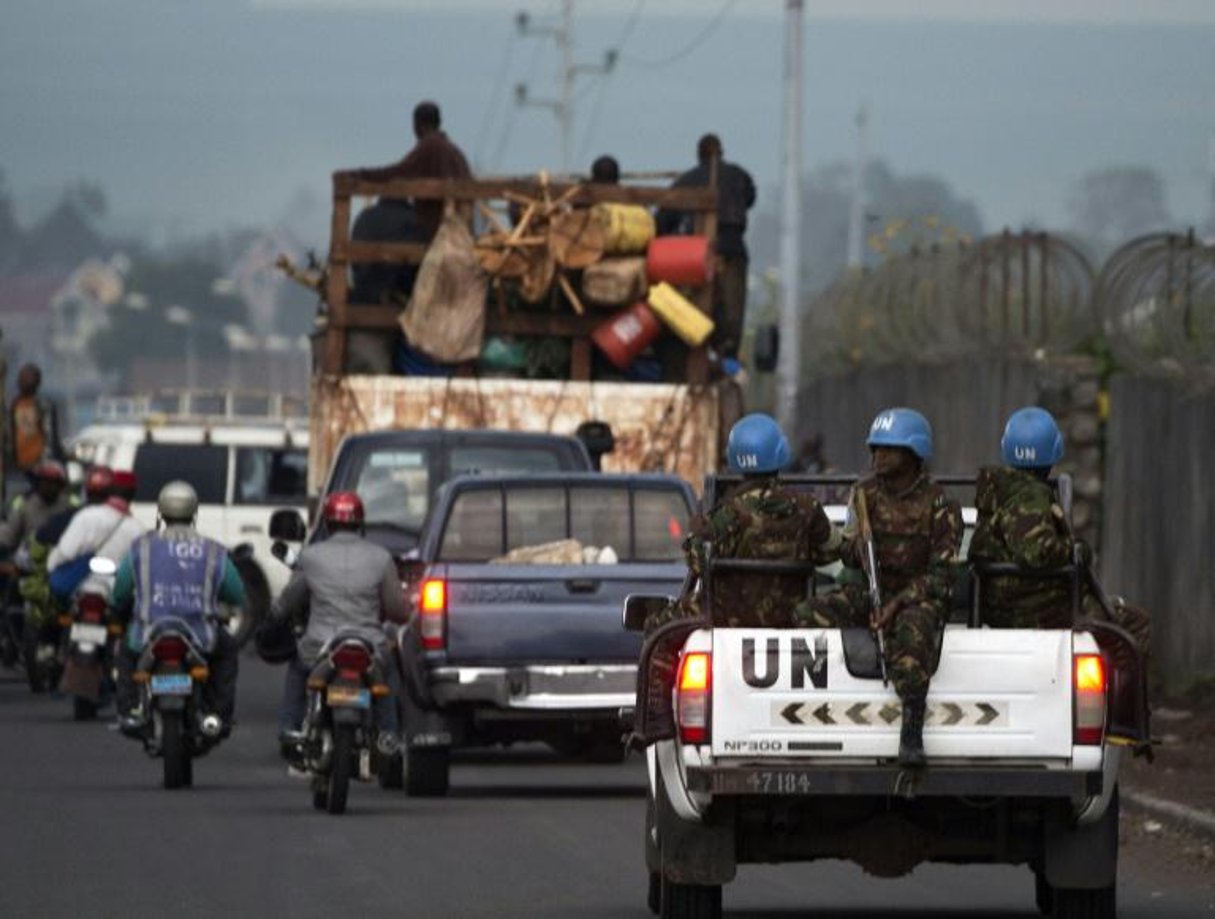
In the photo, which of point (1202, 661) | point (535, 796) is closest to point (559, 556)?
point (535, 796)

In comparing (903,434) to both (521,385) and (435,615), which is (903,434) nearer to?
(435,615)

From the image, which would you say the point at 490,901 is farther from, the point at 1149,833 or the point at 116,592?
the point at 116,592

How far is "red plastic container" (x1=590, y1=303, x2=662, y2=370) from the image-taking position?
27.4 meters

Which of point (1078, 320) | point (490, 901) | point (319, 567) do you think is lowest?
point (490, 901)

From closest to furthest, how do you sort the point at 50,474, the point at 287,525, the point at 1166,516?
the point at 287,525 → the point at 1166,516 → the point at 50,474

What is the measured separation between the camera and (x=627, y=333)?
89.8ft

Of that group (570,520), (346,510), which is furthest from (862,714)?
(570,520)

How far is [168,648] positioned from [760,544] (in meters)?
7.21

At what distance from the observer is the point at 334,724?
18.0 metres

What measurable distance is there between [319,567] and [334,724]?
0.89 metres

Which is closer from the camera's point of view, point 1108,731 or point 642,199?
point 1108,731

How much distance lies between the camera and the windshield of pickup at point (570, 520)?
20344 mm

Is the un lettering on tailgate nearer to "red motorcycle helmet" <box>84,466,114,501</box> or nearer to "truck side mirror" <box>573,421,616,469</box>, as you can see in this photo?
"truck side mirror" <box>573,421,616,469</box>

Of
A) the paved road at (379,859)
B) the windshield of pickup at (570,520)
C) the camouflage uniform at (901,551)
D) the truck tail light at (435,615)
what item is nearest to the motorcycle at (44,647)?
the paved road at (379,859)
